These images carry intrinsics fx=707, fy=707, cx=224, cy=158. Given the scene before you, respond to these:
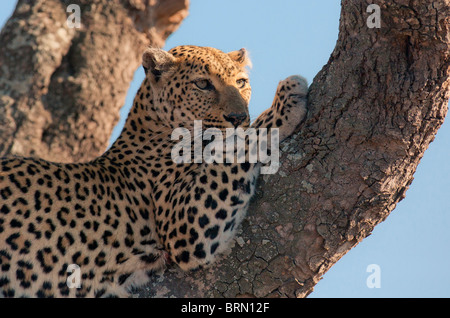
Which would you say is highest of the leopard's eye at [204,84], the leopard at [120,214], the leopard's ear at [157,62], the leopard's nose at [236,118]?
the leopard's ear at [157,62]

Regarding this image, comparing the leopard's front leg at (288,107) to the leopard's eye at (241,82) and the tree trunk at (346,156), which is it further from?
the leopard's eye at (241,82)

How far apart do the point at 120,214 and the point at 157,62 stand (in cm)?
168

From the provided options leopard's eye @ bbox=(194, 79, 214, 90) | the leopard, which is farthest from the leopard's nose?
leopard's eye @ bbox=(194, 79, 214, 90)

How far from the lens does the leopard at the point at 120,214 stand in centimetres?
576

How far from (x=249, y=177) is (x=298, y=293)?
3.41 ft

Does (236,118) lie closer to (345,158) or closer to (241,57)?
(241,57)

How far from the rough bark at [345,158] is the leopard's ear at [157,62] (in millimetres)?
1782

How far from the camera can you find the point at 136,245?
20.3 ft

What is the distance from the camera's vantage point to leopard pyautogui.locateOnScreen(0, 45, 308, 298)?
18.9 feet

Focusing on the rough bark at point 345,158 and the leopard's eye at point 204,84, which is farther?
the leopard's eye at point 204,84

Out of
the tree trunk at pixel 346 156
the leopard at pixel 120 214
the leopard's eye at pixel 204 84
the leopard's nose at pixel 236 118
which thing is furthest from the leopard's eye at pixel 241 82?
the tree trunk at pixel 346 156

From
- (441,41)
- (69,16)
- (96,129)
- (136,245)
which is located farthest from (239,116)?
(69,16)
